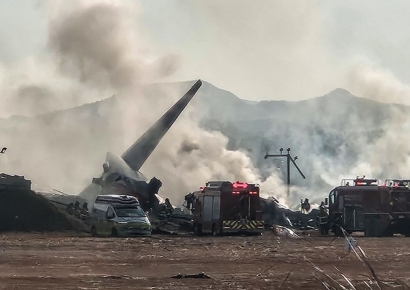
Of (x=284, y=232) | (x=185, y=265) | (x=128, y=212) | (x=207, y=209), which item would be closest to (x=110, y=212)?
(x=128, y=212)

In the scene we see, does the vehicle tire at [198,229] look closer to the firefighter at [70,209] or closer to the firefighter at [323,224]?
the firefighter at [323,224]

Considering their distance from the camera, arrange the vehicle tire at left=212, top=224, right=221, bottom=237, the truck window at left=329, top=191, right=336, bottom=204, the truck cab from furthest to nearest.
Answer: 1. the truck window at left=329, top=191, right=336, bottom=204
2. the truck cab
3. the vehicle tire at left=212, top=224, right=221, bottom=237

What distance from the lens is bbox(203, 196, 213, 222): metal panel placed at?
4184 cm

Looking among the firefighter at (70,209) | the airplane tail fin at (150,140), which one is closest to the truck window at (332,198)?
the firefighter at (70,209)

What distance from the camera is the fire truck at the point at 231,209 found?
40.5 m

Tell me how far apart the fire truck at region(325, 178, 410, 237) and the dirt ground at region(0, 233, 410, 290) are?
1114 centimetres

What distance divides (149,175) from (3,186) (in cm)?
6160

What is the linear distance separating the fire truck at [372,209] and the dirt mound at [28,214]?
14.6m

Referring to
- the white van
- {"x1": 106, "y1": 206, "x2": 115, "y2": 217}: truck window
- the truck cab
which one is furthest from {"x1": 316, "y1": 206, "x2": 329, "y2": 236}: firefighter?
{"x1": 106, "y1": 206, "x2": 115, "y2": 217}: truck window

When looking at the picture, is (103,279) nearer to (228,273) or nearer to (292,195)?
(228,273)

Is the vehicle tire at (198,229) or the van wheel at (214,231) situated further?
the vehicle tire at (198,229)

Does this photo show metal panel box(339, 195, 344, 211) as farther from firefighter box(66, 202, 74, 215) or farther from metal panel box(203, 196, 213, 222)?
firefighter box(66, 202, 74, 215)

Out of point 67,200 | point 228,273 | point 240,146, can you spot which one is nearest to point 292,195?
point 67,200

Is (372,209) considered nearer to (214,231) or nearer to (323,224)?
(323,224)
